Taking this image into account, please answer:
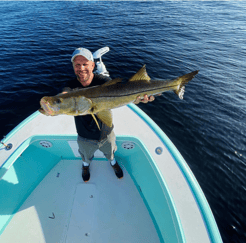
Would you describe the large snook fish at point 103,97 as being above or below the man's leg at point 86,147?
above

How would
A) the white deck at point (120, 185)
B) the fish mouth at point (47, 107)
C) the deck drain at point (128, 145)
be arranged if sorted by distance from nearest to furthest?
the fish mouth at point (47, 107)
the white deck at point (120, 185)
the deck drain at point (128, 145)

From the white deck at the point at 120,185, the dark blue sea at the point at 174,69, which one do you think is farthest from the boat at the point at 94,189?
the dark blue sea at the point at 174,69

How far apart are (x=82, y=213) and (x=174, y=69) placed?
11829mm

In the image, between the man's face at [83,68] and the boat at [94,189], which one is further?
the boat at [94,189]

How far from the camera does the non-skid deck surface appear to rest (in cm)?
371

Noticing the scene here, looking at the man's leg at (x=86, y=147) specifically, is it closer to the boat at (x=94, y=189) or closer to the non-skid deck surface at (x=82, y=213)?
the boat at (x=94, y=189)

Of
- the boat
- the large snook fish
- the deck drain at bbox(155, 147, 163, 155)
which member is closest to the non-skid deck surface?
the boat

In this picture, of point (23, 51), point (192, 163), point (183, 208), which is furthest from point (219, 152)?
point (23, 51)

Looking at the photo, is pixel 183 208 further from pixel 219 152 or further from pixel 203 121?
pixel 203 121

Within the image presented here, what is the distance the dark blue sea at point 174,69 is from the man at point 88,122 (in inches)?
20.3

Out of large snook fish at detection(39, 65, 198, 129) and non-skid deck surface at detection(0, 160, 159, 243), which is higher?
large snook fish at detection(39, 65, 198, 129)

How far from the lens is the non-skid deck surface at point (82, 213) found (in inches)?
146

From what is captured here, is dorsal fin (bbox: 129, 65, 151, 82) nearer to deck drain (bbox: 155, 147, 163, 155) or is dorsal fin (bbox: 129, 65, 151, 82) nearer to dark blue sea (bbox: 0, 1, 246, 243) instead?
dark blue sea (bbox: 0, 1, 246, 243)

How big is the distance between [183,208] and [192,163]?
446 cm
